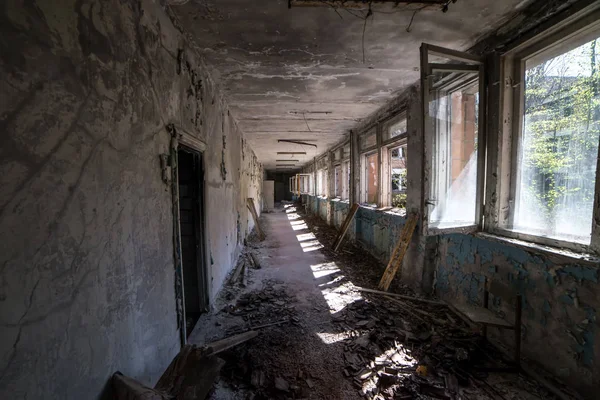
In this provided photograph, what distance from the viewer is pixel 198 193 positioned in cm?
311

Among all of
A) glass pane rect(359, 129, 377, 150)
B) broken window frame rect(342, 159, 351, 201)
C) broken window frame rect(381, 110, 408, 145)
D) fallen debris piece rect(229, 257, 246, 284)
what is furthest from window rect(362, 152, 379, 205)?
fallen debris piece rect(229, 257, 246, 284)

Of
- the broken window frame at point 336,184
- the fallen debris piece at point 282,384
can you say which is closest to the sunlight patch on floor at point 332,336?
the fallen debris piece at point 282,384

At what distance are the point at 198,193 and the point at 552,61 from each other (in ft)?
11.8

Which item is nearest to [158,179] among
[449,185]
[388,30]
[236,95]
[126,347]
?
[126,347]

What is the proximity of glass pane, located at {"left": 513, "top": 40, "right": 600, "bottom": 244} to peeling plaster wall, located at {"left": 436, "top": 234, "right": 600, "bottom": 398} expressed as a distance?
27 cm

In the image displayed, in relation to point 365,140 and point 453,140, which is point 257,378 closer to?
point 453,140

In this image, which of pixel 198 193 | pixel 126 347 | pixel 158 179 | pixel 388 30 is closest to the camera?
pixel 126 347

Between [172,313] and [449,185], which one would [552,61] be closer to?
[449,185]

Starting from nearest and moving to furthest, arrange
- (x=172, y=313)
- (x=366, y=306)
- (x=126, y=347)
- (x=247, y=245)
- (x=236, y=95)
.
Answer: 1. (x=126, y=347)
2. (x=172, y=313)
3. (x=366, y=306)
4. (x=236, y=95)
5. (x=247, y=245)

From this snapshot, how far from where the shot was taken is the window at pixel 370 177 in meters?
6.36

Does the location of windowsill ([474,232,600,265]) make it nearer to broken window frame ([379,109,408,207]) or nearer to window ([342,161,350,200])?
→ broken window frame ([379,109,408,207])

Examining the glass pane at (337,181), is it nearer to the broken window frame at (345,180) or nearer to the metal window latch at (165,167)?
the broken window frame at (345,180)

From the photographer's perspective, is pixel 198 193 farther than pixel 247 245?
No

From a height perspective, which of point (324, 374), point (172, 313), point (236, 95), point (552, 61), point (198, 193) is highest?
point (236, 95)
